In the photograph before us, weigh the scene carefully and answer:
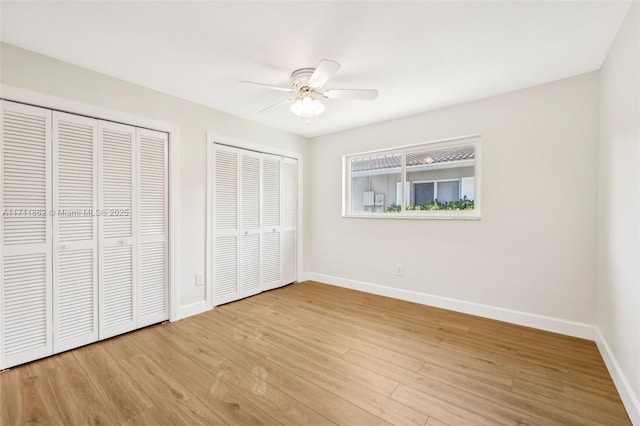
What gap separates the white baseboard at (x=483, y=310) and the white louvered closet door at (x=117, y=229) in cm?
274

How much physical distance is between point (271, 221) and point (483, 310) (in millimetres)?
2904

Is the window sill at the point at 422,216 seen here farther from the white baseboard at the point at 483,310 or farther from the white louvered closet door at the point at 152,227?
the white louvered closet door at the point at 152,227

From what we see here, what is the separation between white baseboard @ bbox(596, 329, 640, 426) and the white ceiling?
229 cm

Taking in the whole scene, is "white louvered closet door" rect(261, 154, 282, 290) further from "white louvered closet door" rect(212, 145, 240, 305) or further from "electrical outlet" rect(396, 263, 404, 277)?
"electrical outlet" rect(396, 263, 404, 277)

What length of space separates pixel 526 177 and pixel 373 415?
2640 millimetres

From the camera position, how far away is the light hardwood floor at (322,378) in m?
1.61

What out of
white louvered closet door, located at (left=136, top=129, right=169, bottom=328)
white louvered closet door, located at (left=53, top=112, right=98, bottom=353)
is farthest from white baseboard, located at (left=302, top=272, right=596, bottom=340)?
white louvered closet door, located at (left=53, top=112, right=98, bottom=353)

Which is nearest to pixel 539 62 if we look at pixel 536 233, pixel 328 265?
pixel 536 233

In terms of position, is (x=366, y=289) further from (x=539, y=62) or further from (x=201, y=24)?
(x=201, y=24)

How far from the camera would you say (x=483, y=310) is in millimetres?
3029

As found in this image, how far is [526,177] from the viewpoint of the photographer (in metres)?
2.78

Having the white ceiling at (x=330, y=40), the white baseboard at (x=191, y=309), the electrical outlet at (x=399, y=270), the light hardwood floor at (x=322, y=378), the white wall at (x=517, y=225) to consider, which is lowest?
the light hardwood floor at (x=322, y=378)

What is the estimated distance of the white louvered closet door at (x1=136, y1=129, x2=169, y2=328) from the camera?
2.74 meters

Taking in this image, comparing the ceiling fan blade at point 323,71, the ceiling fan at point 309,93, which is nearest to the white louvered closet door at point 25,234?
the ceiling fan at point 309,93
